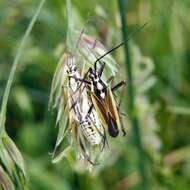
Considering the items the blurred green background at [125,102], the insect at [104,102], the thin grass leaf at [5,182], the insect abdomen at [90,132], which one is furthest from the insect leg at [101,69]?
the blurred green background at [125,102]

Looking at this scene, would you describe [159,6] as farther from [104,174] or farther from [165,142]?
[104,174]

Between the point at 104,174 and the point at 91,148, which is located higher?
the point at 91,148

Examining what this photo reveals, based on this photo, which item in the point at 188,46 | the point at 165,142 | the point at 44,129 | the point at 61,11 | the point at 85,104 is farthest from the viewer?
the point at 188,46

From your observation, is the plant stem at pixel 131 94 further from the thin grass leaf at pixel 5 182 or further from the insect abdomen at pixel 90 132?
the thin grass leaf at pixel 5 182

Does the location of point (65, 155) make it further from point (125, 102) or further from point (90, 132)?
point (125, 102)

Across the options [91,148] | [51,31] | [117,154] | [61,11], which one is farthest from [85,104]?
[51,31]

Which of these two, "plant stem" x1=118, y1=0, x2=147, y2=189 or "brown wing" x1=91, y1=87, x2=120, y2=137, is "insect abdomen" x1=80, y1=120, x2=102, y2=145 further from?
"plant stem" x1=118, y1=0, x2=147, y2=189
